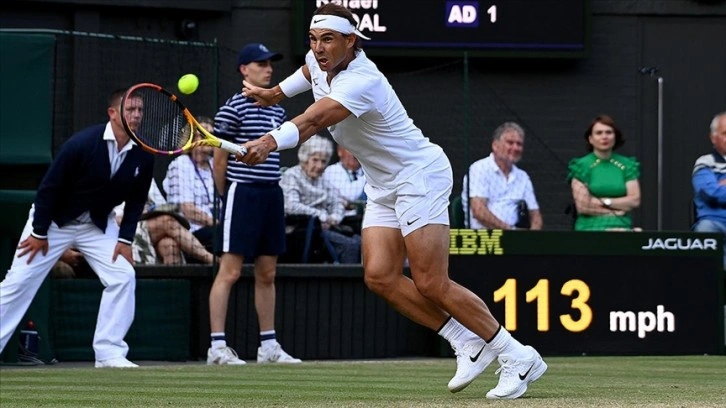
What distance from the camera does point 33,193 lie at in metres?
12.0

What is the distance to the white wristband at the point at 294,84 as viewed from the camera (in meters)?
8.71

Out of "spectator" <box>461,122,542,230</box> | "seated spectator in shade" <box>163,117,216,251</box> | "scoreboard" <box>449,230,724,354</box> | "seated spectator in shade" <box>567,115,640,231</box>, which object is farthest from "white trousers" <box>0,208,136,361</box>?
"seated spectator in shade" <box>567,115,640,231</box>

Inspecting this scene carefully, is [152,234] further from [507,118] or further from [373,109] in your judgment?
[373,109]

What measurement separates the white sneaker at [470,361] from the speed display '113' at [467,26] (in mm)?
6699

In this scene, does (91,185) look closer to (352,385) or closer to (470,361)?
(352,385)

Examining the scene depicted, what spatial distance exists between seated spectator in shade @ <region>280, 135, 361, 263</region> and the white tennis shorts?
15.3ft

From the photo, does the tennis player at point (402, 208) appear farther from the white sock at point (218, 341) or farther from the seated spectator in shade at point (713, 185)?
the seated spectator in shade at point (713, 185)

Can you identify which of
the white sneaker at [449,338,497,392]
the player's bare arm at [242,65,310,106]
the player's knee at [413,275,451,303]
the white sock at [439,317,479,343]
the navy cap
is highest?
the navy cap

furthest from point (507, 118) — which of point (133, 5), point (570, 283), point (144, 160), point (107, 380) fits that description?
point (107, 380)

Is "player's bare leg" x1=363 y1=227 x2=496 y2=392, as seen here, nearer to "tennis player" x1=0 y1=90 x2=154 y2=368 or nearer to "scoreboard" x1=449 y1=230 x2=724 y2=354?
"tennis player" x1=0 y1=90 x2=154 y2=368

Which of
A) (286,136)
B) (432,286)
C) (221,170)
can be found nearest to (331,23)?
(286,136)

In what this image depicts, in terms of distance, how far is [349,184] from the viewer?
1387cm

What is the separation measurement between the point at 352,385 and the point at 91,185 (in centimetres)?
283

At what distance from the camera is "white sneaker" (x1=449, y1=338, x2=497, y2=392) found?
8414mm
